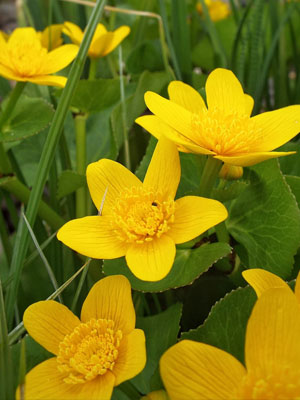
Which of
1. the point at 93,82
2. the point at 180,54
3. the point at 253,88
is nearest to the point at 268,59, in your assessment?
the point at 253,88

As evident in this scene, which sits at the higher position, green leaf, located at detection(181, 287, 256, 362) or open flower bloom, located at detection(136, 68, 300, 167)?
open flower bloom, located at detection(136, 68, 300, 167)

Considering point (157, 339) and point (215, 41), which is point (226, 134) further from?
point (215, 41)

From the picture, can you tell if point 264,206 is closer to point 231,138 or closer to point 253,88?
point 231,138

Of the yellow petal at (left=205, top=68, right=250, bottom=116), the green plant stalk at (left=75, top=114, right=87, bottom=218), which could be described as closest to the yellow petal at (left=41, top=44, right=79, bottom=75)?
the green plant stalk at (left=75, top=114, right=87, bottom=218)

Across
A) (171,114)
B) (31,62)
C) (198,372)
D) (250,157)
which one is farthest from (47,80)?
(198,372)

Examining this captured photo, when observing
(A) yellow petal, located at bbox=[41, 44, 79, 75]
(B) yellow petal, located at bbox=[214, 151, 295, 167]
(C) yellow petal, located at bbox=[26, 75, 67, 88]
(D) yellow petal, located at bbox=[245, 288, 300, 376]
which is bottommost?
(D) yellow petal, located at bbox=[245, 288, 300, 376]

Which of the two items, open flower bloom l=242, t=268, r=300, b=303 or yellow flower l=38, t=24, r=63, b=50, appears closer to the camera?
open flower bloom l=242, t=268, r=300, b=303

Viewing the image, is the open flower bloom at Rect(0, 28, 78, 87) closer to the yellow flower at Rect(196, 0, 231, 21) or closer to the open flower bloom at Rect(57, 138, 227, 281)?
the open flower bloom at Rect(57, 138, 227, 281)
